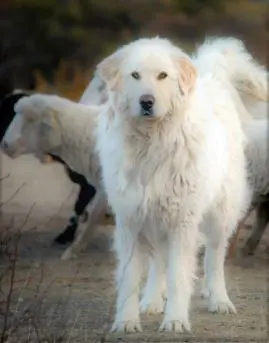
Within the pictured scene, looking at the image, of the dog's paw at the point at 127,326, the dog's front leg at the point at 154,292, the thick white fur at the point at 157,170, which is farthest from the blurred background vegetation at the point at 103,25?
the dog's paw at the point at 127,326

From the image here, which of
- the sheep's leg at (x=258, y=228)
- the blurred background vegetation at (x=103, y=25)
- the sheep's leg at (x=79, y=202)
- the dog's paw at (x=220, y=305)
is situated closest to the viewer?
the dog's paw at (x=220, y=305)

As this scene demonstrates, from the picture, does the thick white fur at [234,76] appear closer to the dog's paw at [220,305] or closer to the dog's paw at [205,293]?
the dog's paw at [205,293]

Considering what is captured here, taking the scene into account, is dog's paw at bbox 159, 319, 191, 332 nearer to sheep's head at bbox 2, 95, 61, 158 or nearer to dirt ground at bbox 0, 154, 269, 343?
dirt ground at bbox 0, 154, 269, 343

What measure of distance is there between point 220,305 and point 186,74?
1441mm

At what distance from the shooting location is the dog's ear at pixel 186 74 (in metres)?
5.61

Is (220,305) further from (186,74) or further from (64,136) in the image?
(64,136)

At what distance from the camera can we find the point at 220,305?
20.9 ft

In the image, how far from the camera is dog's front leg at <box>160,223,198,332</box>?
5.71 m

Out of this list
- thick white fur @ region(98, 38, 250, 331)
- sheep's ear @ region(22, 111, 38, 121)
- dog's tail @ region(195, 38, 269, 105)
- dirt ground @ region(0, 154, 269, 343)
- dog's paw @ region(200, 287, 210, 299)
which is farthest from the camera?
sheep's ear @ region(22, 111, 38, 121)

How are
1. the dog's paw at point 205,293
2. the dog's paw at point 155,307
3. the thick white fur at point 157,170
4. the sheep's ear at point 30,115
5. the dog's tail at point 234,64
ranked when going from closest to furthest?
the thick white fur at point 157,170 < the dog's paw at point 155,307 < the dog's paw at point 205,293 < the dog's tail at point 234,64 < the sheep's ear at point 30,115

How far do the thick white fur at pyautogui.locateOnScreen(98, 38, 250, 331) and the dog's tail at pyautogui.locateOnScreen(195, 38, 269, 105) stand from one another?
82 centimetres

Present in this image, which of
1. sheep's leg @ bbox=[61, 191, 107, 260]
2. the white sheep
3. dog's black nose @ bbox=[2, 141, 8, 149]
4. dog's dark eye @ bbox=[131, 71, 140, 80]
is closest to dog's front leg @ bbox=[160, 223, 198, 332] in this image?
dog's dark eye @ bbox=[131, 71, 140, 80]

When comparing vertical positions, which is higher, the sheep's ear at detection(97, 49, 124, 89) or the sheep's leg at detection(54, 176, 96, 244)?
the sheep's ear at detection(97, 49, 124, 89)

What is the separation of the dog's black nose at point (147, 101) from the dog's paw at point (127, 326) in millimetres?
1083
